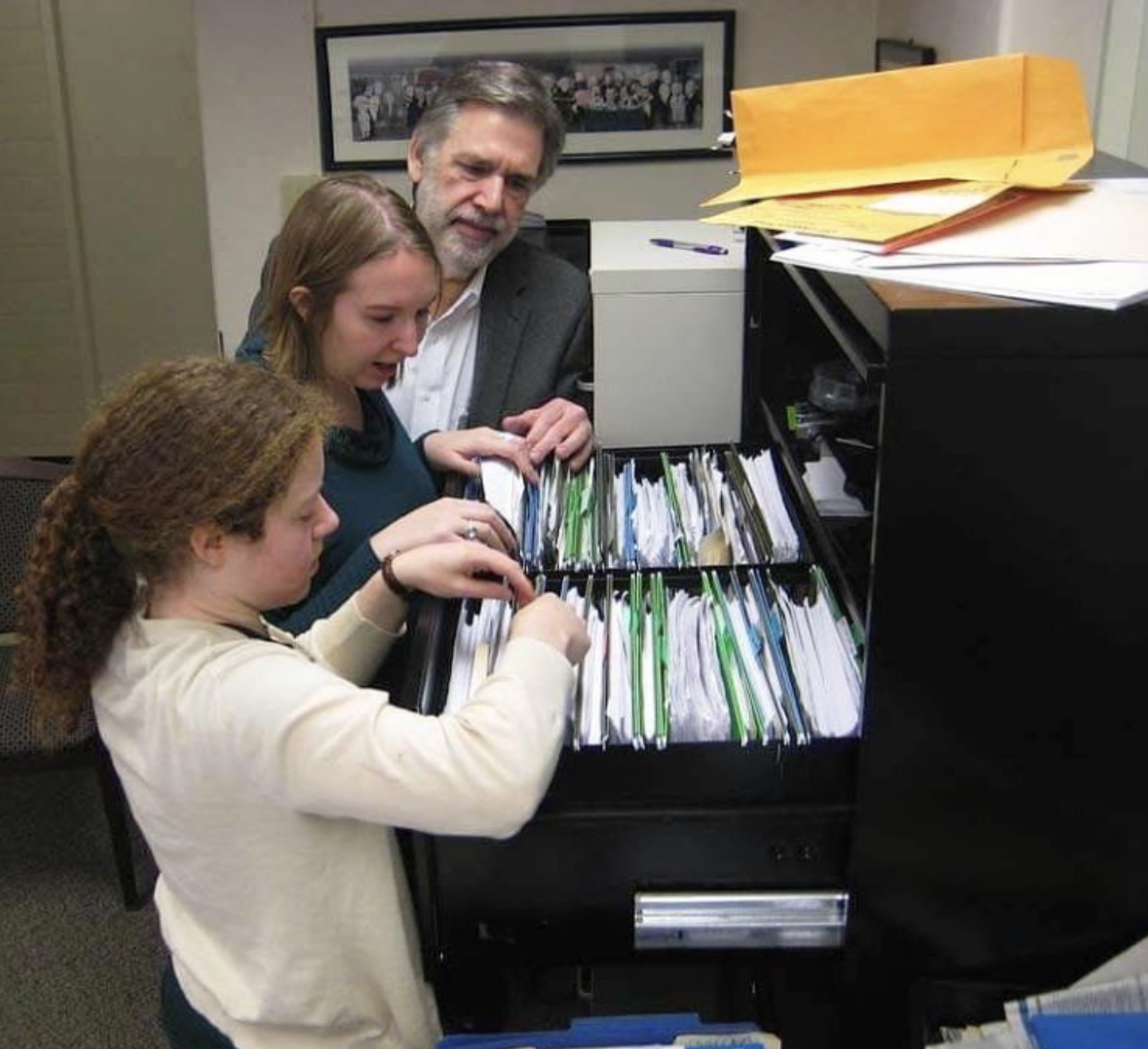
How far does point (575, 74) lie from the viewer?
Result: 2.97 meters

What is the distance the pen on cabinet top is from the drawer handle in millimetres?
863

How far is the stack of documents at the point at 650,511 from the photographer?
1149 millimetres

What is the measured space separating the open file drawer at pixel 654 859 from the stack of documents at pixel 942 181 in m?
0.36

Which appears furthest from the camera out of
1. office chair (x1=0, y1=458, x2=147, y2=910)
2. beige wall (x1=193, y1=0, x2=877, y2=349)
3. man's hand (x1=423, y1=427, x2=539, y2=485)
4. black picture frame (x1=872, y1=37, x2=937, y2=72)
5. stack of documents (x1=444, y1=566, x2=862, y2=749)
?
beige wall (x1=193, y1=0, x2=877, y2=349)

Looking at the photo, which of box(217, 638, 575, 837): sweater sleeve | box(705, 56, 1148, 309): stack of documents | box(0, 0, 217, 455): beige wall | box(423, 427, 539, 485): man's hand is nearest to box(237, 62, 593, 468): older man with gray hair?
box(423, 427, 539, 485): man's hand

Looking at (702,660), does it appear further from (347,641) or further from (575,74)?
(575,74)

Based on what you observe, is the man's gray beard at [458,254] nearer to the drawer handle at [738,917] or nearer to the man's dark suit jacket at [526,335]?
the man's dark suit jacket at [526,335]

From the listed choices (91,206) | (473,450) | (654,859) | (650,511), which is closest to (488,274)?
(473,450)

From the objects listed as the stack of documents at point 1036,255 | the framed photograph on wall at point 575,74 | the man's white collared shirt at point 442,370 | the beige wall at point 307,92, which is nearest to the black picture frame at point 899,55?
the beige wall at point 307,92

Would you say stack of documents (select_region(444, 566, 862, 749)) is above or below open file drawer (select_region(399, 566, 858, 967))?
above

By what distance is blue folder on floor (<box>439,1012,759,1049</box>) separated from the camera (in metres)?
0.94

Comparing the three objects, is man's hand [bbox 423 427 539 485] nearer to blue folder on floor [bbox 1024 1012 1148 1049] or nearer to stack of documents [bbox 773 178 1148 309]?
stack of documents [bbox 773 178 1148 309]

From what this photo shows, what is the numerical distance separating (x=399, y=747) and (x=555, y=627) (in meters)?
0.15

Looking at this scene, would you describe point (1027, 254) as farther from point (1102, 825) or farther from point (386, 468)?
point (386, 468)
